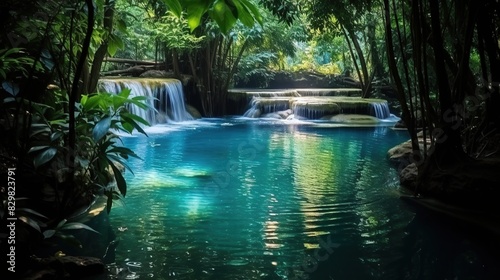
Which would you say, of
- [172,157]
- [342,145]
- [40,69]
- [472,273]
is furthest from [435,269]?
[342,145]

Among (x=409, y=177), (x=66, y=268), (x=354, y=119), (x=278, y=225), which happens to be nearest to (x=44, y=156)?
(x=66, y=268)

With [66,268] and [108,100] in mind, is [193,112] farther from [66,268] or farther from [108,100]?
[66,268]

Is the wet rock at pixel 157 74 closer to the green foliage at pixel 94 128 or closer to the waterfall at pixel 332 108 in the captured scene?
the waterfall at pixel 332 108

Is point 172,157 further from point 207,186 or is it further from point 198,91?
point 198,91

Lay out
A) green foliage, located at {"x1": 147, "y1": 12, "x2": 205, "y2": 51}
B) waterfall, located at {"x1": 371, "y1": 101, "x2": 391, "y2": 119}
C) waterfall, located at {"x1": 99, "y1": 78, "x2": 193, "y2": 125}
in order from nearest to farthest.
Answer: waterfall, located at {"x1": 99, "y1": 78, "x2": 193, "y2": 125}, green foliage, located at {"x1": 147, "y1": 12, "x2": 205, "y2": 51}, waterfall, located at {"x1": 371, "y1": 101, "x2": 391, "y2": 119}

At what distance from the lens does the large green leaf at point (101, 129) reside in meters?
2.59

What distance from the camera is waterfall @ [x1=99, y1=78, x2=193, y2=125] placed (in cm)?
1221

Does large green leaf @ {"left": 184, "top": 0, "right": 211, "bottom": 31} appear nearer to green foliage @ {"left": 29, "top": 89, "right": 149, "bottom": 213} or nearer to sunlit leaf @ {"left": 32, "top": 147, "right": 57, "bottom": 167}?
green foliage @ {"left": 29, "top": 89, "right": 149, "bottom": 213}

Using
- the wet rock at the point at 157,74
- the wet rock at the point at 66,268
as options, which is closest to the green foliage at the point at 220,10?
the wet rock at the point at 66,268

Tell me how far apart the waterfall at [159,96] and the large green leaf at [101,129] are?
939 centimetres

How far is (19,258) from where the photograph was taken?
2545mm

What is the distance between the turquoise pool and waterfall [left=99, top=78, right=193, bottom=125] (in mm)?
5009

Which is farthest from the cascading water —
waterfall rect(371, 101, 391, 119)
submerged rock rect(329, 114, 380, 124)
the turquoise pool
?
the turquoise pool

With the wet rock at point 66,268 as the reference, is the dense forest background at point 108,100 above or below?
above
